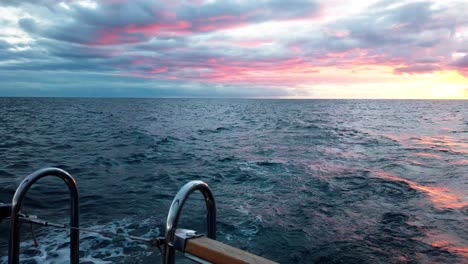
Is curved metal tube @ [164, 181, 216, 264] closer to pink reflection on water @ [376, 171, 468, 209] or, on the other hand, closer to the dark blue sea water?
the dark blue sea water

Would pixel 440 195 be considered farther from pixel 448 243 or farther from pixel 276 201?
pixel 276 201

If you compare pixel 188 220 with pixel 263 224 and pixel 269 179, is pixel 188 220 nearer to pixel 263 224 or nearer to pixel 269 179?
pixel 263 224

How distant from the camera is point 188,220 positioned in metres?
8.41

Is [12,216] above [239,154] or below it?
above

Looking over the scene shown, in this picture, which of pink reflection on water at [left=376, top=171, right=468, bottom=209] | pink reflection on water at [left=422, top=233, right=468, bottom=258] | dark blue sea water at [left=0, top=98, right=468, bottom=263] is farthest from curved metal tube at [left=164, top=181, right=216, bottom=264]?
pink reflection on water at [left=376, top=171, right=468, bottom=209]

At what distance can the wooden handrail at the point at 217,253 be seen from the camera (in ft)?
5.85

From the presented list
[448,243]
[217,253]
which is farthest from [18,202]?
[448,243]

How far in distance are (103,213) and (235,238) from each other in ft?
12.3

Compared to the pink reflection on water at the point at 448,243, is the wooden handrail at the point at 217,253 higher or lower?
higher

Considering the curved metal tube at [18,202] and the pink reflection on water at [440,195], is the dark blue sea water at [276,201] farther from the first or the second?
the curved metal tube at [18,202]

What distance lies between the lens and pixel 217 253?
6.00 ft

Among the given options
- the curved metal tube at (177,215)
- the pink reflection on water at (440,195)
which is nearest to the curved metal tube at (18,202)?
the curved metal tube at (177,215)

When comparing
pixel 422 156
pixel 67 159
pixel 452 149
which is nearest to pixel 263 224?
pixel 67 159

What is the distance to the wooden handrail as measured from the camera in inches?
70.2
